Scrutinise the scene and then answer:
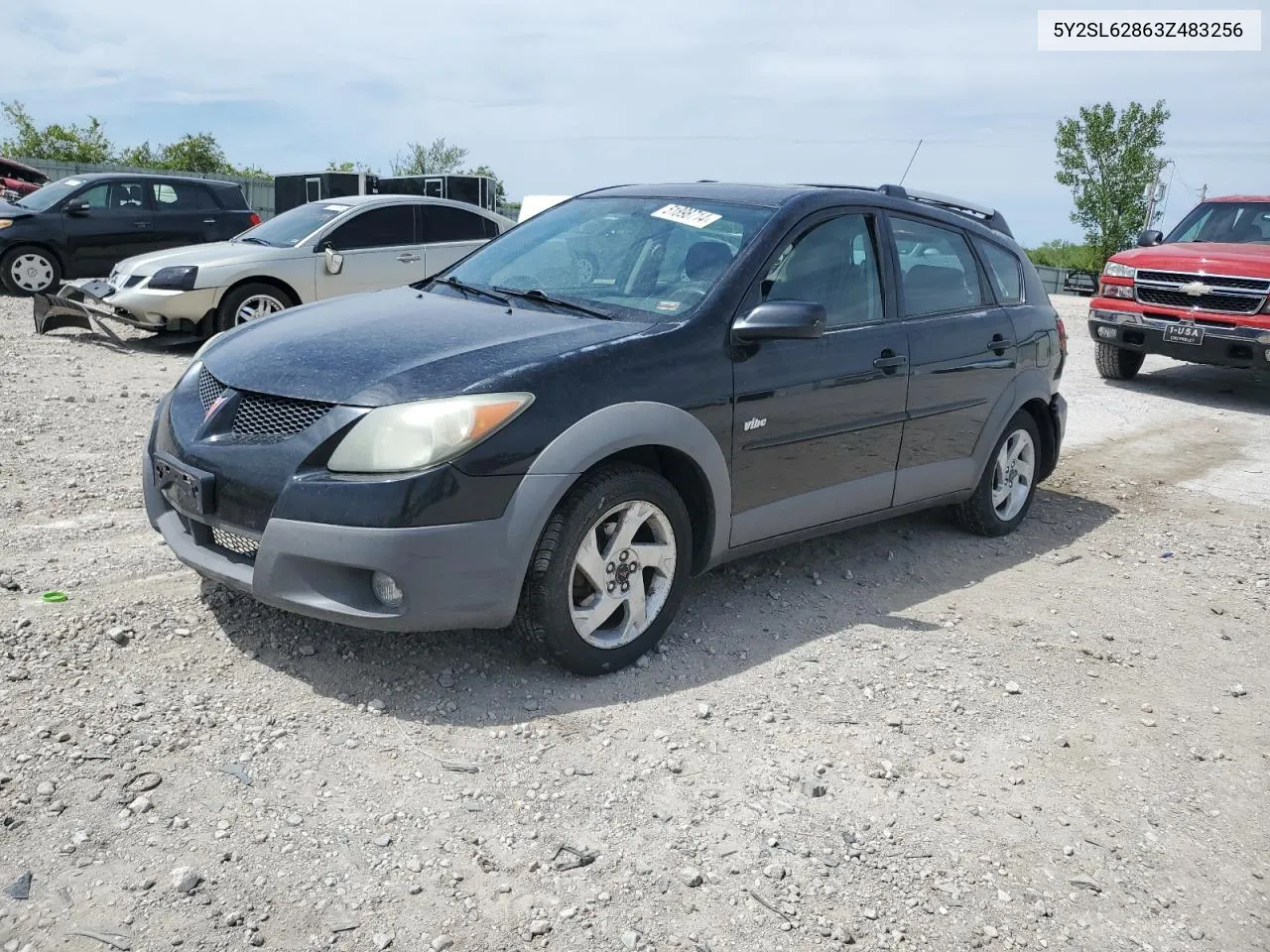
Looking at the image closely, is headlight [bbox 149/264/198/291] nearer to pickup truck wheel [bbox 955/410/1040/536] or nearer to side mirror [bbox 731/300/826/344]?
pickup truck wheel [bbox 955/410/1040/536]

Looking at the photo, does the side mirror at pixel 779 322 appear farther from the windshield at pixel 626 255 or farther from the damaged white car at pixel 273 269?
the damaged white car at pixel 273 269

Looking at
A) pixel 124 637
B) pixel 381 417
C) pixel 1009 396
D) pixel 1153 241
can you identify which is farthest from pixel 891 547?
pixel 1153 241

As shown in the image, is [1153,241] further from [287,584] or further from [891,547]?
[287,584]

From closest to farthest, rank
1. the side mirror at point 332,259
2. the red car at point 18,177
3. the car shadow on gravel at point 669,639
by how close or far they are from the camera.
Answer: the car shadow on gravel at point 669,639, the side mirror at point 332,259, the red car at point 18,177

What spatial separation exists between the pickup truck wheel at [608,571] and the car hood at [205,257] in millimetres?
7600

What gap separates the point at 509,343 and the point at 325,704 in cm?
132

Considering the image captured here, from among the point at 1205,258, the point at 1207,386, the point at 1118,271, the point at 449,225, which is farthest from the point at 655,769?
the point at 1207,386

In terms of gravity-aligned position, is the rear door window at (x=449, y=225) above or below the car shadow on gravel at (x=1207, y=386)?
above

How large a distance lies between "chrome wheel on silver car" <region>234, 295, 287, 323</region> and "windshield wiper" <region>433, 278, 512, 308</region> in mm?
5962

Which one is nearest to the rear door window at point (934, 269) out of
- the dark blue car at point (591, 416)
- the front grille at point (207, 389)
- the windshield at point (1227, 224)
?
the dark blue car at point (591, 416)

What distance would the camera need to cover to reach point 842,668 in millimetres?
4277

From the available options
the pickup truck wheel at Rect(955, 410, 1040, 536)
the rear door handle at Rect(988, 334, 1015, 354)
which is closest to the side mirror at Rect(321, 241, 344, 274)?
the pickup truck wheel at Rect(955, 410, 1040, 536)

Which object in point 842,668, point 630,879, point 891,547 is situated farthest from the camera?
point 891,547

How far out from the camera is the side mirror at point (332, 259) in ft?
35.7
